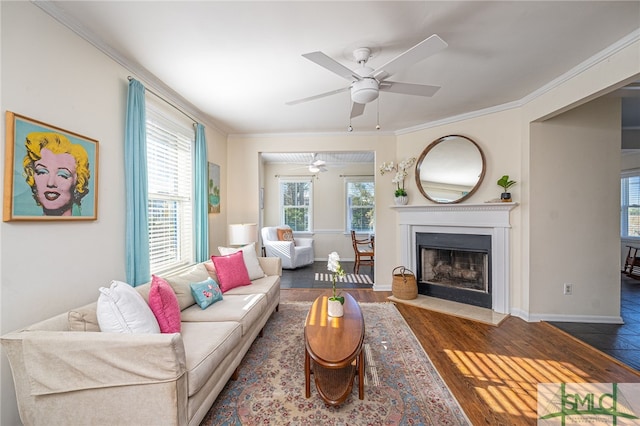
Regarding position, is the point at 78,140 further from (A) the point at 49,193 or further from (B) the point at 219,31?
(B) the point at 219,31

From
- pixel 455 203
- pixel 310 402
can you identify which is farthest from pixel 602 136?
pixel 310 402

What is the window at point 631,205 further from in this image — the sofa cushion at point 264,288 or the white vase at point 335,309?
the sofa cushion at point 264,288

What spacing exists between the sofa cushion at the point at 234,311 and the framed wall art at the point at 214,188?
1.74 m

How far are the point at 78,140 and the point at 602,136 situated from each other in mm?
5292

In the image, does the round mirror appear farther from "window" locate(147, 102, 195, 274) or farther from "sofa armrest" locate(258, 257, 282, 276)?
"window" locate(147, 102, 195, 274)

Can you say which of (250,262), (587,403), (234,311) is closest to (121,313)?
(234,311)

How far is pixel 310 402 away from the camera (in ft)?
5.73

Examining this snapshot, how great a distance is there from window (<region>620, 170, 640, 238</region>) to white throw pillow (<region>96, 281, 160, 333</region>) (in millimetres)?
8560

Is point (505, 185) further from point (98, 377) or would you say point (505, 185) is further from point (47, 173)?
point (47, 173)

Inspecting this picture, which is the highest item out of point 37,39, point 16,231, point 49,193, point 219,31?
point 219,31

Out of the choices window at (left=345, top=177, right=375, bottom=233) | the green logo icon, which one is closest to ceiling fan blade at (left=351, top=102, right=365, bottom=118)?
the green logo icon

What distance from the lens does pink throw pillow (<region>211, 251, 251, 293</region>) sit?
2.77 metres

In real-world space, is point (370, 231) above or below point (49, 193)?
below

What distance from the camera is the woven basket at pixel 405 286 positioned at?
148 inches
